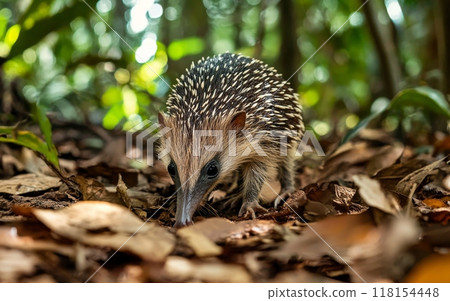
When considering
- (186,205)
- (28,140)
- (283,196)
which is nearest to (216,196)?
(283,196)

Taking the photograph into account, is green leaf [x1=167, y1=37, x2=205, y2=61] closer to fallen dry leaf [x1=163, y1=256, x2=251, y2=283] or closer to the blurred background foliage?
the blurred background foliage

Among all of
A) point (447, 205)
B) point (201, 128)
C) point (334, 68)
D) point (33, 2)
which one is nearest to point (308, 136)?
point (201, 128)

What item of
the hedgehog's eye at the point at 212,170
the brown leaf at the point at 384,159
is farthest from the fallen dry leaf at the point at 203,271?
the brown leaf at the point at 384,159

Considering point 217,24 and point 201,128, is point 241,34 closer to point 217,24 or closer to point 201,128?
point 217,24

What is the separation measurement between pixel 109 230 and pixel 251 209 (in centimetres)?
133

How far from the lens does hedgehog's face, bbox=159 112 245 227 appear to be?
262 centimetres

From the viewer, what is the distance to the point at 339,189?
2453 millimetres

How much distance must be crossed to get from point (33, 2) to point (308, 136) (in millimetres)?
2563

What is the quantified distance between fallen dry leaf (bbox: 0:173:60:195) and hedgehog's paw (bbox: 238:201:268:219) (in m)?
1.11

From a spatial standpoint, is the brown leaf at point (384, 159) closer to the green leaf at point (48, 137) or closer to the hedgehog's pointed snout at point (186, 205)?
the hedgehog's pointed snout at point (186, 205)

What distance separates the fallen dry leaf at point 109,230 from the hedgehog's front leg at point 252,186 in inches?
42.5

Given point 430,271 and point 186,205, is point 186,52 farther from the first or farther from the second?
point 430,271

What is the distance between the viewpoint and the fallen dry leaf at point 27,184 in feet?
8.54
